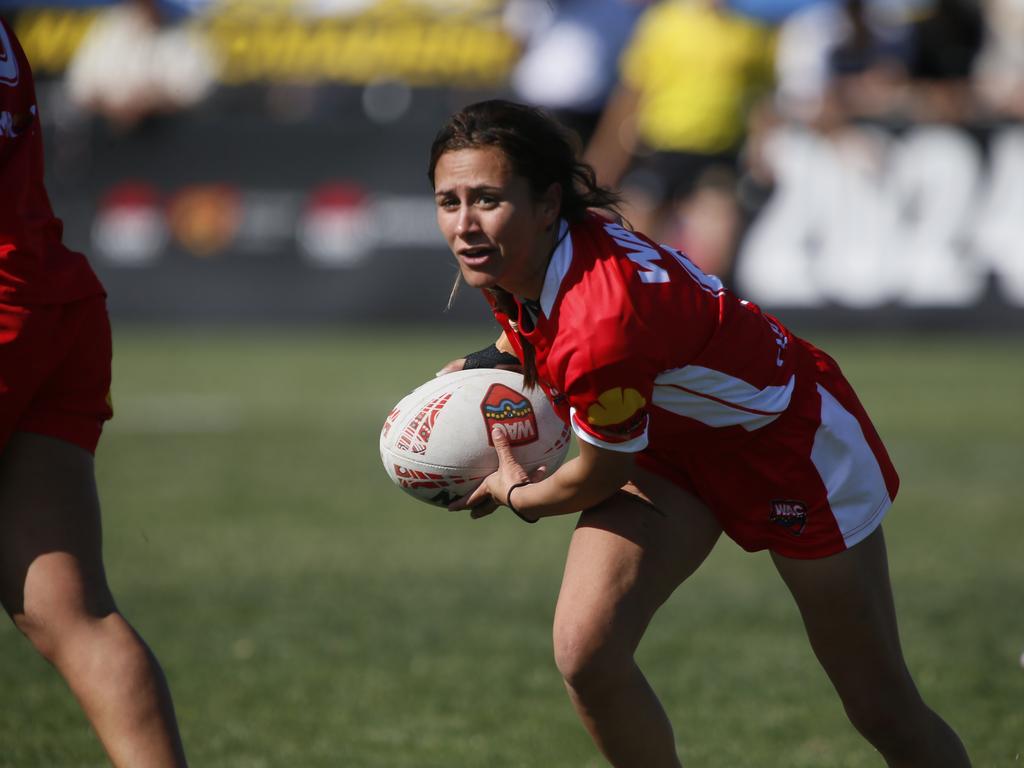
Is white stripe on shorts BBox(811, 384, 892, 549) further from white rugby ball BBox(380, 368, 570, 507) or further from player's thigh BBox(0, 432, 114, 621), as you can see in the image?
player's thigh BBox(0, 432, 114, 621)

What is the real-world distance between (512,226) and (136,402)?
28.3ft

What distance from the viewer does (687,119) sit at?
12.6 m

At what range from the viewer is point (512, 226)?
11.4 ft

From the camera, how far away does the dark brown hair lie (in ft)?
11.4

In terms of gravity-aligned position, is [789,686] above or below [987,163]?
above

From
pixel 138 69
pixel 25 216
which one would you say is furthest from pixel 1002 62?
pixel 25 216

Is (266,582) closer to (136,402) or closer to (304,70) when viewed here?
(136,402)

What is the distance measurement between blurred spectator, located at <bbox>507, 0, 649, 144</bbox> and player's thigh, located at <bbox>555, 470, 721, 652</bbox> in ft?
32.8

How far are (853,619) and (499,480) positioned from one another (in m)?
0.98

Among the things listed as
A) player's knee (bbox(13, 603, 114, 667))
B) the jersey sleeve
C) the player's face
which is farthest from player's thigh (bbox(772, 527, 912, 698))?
player's knee (bbox(13, 603, 114, 667))

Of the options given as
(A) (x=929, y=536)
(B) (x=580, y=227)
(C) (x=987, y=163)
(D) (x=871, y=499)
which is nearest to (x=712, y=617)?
(A) (x=929, y=536)

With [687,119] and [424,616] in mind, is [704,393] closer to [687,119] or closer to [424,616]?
[424,616]

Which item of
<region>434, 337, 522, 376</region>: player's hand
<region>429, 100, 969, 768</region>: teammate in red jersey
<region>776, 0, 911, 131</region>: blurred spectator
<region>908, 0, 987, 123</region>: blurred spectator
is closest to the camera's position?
<region>429, 100, 969, 768</region>: teammate in red jersey

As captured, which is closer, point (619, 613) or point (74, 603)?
point (74, 603)
